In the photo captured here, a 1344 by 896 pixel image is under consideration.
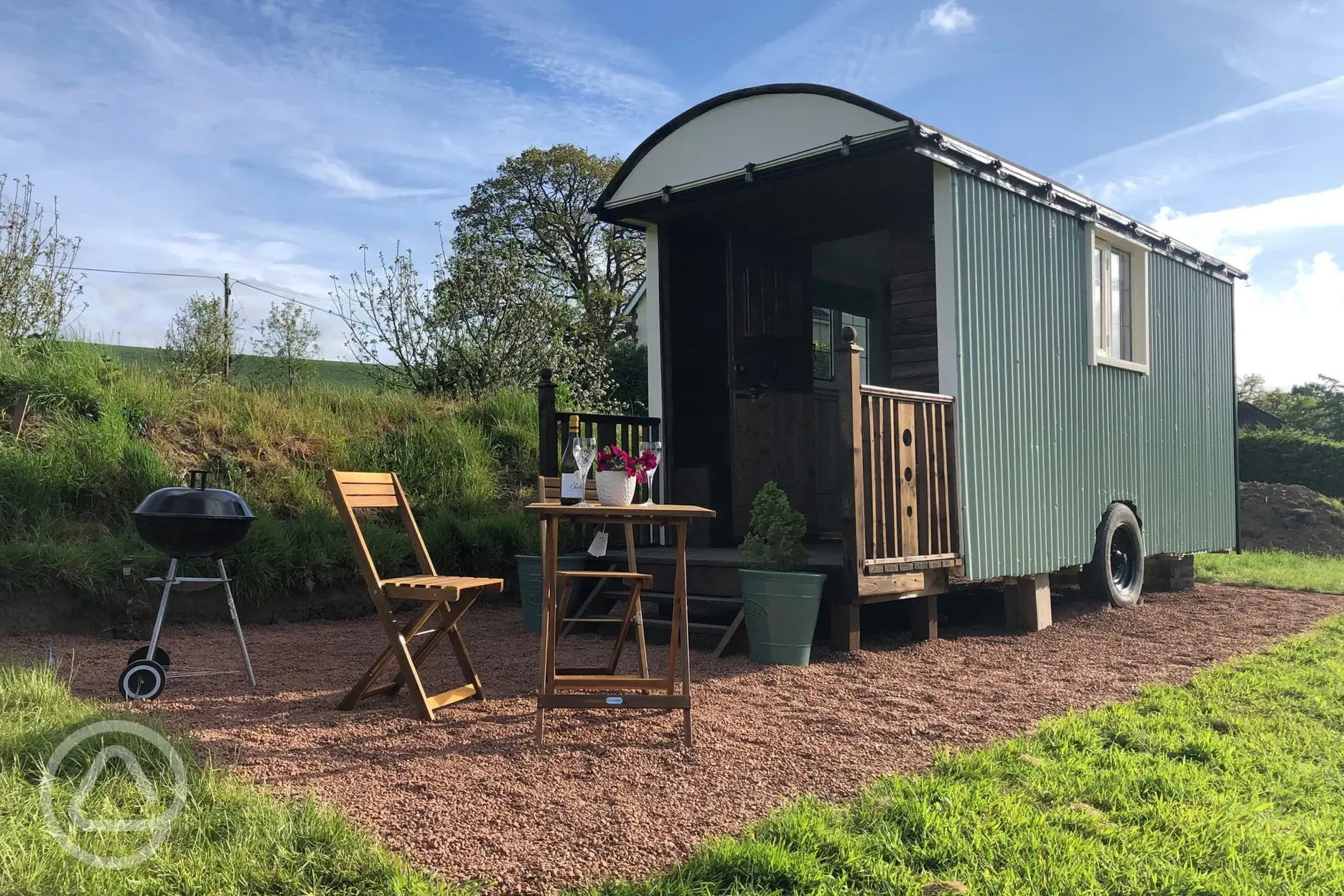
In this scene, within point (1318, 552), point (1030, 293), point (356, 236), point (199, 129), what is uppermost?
point (199, 129)

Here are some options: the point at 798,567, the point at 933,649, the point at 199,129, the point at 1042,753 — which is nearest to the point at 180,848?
the point at 1042,753

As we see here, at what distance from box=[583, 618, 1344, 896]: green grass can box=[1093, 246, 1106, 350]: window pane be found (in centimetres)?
394

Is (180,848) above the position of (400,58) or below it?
below

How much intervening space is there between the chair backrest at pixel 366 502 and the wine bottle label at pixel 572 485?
66cm

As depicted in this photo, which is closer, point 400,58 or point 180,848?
point 180,848

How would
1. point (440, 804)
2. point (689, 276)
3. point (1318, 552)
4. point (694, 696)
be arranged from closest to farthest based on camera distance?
point (440, 804), point (694, 696), point (689, 276), point (1318, 552)

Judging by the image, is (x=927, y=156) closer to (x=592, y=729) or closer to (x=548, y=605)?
(x=548, y=605)

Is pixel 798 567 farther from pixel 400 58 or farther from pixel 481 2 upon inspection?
pixel 400 58

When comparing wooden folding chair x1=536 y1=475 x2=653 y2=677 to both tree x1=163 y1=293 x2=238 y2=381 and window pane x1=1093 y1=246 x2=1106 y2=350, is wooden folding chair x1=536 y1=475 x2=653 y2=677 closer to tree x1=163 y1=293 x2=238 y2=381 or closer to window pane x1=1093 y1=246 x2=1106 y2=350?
window pane x1=1093 y1=246 x2=1106 y2=350

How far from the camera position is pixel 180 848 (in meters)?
2.18

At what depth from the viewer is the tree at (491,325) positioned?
10188 mm

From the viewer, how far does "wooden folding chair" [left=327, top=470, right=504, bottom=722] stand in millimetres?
3459

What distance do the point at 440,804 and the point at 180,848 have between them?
0.64m

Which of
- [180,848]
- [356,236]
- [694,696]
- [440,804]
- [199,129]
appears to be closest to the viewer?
[180,848]
